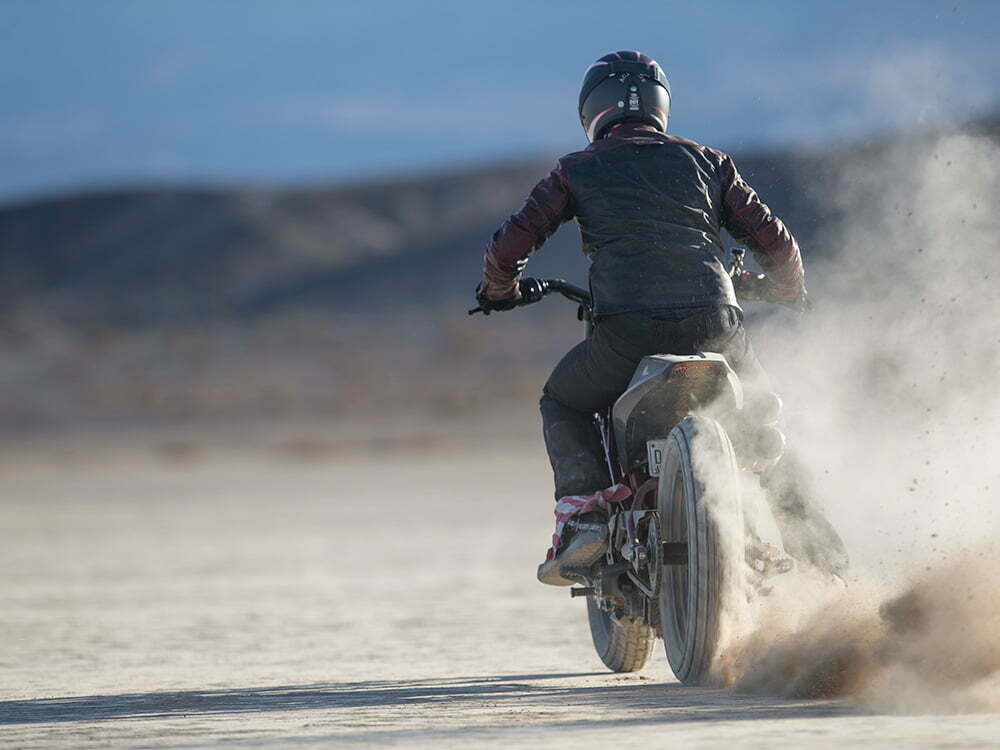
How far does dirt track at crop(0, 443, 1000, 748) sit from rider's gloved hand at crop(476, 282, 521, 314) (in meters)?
1.55

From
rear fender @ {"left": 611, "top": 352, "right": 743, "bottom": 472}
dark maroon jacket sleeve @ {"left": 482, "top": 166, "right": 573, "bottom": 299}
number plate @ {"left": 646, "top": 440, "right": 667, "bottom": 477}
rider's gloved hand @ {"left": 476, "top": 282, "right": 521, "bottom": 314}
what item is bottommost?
number plate @ {"left": 646, "top": 440, "right": 667, "bottom": 477}

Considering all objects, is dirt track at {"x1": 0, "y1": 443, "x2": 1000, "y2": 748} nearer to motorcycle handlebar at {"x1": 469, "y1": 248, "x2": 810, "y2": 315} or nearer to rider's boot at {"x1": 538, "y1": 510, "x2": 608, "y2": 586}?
rider's boot at {"x1": 538, "y1": 510, "x2": 608, "y2": 586}

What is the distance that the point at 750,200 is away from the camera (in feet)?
22.5

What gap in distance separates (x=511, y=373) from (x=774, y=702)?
8111 centimetres

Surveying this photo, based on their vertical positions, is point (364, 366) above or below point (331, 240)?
below

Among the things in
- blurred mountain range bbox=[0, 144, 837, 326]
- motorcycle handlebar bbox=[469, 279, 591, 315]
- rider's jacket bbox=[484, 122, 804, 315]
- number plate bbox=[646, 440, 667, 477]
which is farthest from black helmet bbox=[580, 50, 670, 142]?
blurred mountain range bbox=[0, 144, 837, 326]

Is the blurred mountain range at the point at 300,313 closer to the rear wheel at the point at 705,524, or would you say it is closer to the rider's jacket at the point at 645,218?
the rider's jacket at the point at 645,218

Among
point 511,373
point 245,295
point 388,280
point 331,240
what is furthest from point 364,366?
point 331,240

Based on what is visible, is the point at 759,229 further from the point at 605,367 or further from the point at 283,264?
the point at 283,264

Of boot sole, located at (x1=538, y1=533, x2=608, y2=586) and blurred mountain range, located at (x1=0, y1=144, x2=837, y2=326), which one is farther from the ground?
blurred mountain range, located at (x1=0, y1=144, x2=837, y2=326)

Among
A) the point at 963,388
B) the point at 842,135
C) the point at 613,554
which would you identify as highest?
the point at 842,135

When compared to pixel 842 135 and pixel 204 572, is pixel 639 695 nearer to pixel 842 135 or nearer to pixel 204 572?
pixel 842 135

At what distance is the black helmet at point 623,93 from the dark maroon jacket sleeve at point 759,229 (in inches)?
16.2

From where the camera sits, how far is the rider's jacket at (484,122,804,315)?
6.60 metres
